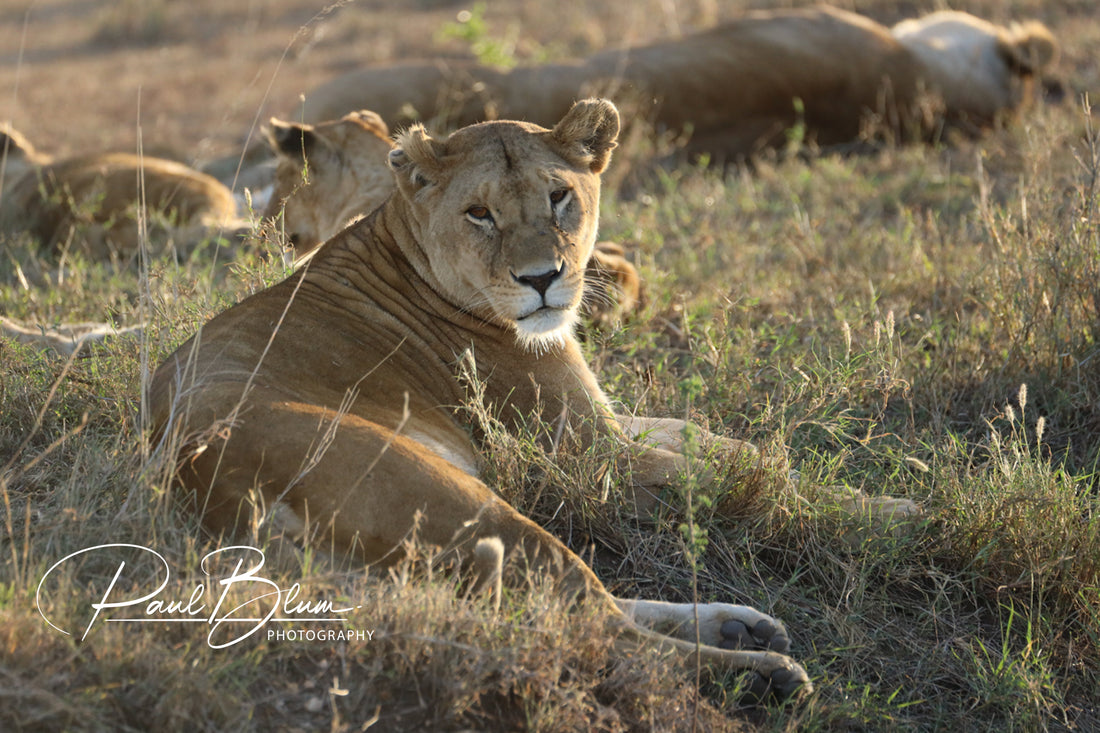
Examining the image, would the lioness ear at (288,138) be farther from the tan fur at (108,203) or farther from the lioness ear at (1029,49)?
the lioness ear at (1029,49)

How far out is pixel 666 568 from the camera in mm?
3332

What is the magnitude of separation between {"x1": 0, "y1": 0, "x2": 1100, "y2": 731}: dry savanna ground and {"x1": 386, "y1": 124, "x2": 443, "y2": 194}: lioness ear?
46 cm

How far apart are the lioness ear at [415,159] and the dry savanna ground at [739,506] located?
46cm

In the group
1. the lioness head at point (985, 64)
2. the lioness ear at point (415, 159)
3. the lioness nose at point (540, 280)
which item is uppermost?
the lioness ear at point (415, 159)

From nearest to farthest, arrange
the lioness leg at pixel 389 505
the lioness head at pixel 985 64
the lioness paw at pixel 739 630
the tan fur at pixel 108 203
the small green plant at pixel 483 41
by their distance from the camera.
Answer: the lioness leg at pixel 389 505
the lioness paw at pixel 739 630
the tan fur at pixel 108 203
the lioness head at pixel 985 64
the small green plant at pixel 483 41

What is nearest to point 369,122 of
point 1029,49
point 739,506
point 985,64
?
point 739,506

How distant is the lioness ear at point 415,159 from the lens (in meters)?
3.60

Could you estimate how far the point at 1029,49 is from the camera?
8.80 meters

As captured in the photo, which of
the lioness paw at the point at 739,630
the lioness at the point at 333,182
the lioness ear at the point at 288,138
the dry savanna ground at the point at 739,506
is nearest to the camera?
the dry savanna ground at the point at 739,506

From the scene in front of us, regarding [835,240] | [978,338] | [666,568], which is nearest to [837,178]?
[835,240]

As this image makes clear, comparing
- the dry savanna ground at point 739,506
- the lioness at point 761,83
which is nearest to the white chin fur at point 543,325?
the dry savanna ground at point 739,506

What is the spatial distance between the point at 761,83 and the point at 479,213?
5427mm

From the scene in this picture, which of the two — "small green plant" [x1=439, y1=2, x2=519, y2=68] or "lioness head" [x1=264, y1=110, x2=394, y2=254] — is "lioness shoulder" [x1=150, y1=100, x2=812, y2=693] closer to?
"lioness head" [x1=264, y1=110, x2=394, y2=254]

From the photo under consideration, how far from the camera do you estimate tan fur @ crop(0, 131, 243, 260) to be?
674cm
